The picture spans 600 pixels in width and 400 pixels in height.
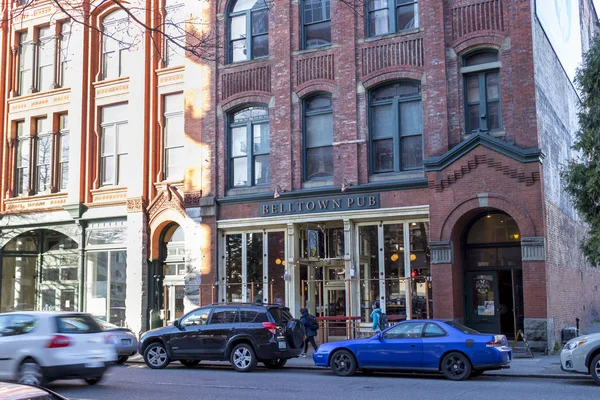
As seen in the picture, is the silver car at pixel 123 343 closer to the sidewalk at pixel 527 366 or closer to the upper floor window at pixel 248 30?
the sidewalk at pixel 527 366

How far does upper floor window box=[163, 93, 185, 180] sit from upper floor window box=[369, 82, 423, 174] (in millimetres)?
7826

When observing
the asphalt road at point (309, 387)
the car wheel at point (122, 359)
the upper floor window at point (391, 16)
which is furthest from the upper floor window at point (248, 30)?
the asphalt road at point (309, 387)

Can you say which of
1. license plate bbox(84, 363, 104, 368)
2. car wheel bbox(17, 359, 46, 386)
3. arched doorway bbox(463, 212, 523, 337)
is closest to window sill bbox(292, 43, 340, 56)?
arched doorway bbox(463, 212, 523, 337)

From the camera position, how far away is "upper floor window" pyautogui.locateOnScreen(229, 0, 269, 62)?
25.7 m

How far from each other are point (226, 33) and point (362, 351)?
47.2 feet

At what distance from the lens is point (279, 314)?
1814cm

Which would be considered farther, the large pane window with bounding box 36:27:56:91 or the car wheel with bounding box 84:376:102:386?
the large pane window with bounding box 36:27:56:91

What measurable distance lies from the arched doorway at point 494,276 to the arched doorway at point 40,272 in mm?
16030

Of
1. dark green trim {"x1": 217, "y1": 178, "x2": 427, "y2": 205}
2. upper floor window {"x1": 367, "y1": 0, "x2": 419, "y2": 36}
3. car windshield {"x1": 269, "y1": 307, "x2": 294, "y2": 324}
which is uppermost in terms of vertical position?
upper floor window {"x1": 367, "y1": 0, "x2": 419, "y2": 36}

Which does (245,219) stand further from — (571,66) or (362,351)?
(571,66)

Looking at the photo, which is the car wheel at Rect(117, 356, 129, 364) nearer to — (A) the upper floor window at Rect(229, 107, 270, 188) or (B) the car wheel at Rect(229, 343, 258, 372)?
(B) the car wheel at Rect(229, 343, 258, 372)

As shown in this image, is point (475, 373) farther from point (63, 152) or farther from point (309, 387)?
point (63, 152)

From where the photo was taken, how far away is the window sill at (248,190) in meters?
Answer: 24.9

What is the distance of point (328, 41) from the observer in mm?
24562
